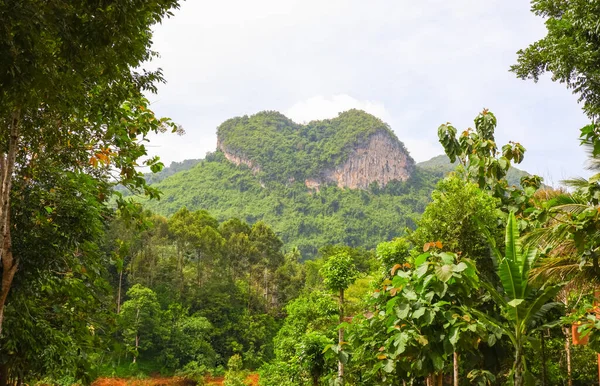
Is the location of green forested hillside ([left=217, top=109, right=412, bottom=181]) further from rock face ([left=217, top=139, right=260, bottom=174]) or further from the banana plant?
the banana plant

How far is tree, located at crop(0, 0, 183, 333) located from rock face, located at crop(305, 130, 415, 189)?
99948mm

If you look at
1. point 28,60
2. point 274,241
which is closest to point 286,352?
point 28,60

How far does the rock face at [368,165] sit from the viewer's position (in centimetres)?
10681

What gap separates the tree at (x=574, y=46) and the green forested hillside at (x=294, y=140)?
97037 mm

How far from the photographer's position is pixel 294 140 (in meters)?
118

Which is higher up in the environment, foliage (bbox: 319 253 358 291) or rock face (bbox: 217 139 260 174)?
rock face (bbox: 217 139 260 174)

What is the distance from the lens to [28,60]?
93.6 inches

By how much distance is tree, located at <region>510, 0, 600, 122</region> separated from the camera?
6406mm

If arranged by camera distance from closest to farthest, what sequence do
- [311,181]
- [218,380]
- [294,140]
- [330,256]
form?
[330,256] < [218,380] < [311,181] < [294,140]

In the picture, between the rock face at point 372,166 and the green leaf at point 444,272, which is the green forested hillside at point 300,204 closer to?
the rock face at point 372,166

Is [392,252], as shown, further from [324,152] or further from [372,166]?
[324,152]

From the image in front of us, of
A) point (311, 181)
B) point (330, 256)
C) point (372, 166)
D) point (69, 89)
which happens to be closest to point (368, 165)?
point (372, 166)

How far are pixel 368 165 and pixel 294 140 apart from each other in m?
20.9

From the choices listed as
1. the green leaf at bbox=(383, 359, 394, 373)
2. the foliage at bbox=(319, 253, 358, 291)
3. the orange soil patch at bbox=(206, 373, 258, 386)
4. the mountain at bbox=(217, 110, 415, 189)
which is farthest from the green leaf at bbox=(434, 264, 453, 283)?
the mountain at bbox=(217, 110, 415, 189)
